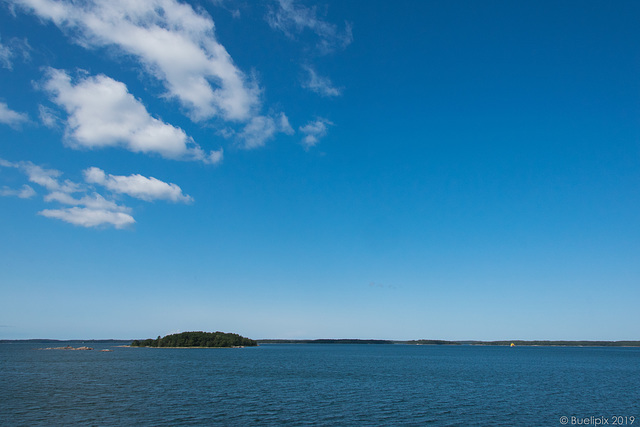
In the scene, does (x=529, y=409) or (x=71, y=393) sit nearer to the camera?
(x=529, y=409)

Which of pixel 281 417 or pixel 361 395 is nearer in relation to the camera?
pixel 281 417

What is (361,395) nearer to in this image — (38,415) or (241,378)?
(241,378)

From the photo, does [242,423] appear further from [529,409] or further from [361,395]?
[529,409]

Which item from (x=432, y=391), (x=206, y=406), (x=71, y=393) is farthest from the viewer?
(x=432, y=391)

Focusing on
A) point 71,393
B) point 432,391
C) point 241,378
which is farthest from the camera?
point 241,378

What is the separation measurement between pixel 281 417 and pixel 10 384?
54070mm

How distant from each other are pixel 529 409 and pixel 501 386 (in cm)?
2434

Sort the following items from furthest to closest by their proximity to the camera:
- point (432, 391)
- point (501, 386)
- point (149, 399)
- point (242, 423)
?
1. point (501, 386)
2. point (432, 391)
3. point (149, 399)
4. point (242, 423)

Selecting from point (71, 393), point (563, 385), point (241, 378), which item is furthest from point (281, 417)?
point (563, 385)

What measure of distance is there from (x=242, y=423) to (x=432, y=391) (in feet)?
117

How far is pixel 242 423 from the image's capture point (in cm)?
3912

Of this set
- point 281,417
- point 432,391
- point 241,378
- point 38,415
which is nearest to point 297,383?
point 241,378

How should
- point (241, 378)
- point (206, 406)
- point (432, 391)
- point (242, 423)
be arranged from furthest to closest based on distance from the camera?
point (241, 378), point (432, 391), point (206, 406), point (242, 423)

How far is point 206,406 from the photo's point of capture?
157 ft
